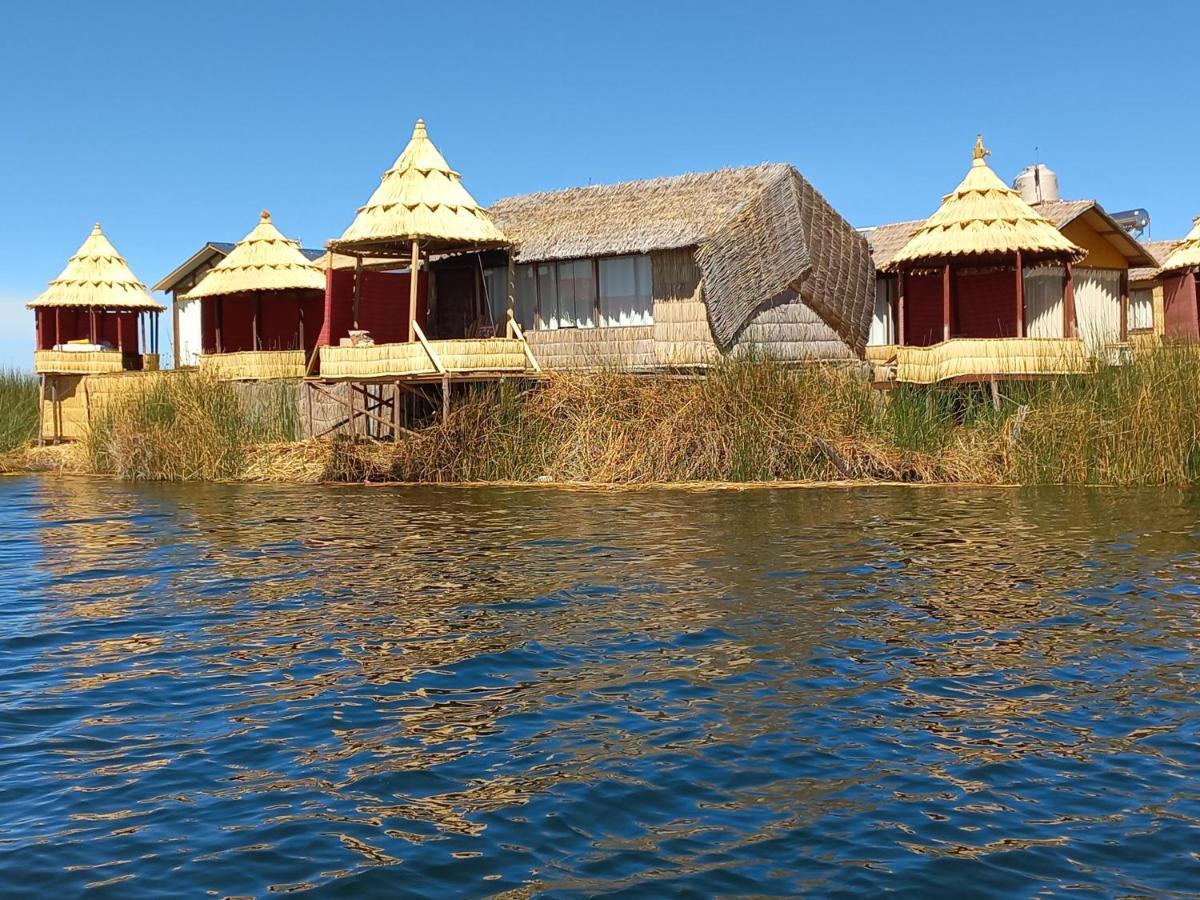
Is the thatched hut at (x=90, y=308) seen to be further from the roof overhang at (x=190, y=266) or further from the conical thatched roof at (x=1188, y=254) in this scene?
the conical thatched roof at (x=1188, y=254)

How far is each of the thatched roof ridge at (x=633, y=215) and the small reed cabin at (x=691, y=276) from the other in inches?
1.5

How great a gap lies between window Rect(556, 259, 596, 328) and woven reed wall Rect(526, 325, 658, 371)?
251 mm

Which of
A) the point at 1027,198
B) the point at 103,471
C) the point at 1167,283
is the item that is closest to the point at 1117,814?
the point at 103,471

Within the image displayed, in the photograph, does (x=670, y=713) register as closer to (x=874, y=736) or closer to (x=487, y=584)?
(x=874, y=736)

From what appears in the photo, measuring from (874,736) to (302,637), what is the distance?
4598mm

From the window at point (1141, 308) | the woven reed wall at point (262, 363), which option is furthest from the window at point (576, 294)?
the window at point (1141, 308)

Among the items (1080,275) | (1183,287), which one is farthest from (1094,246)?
(1183,287)

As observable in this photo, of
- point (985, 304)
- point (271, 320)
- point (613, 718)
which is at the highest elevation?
point (271, 320)

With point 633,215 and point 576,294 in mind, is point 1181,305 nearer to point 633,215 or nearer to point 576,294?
point 633,215

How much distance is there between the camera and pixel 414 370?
2430 cm

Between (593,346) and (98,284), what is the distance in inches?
655

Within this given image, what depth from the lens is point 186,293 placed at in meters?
41.8

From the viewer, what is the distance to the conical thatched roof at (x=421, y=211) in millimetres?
25578

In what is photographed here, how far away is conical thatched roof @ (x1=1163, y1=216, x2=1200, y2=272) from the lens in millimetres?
31141
